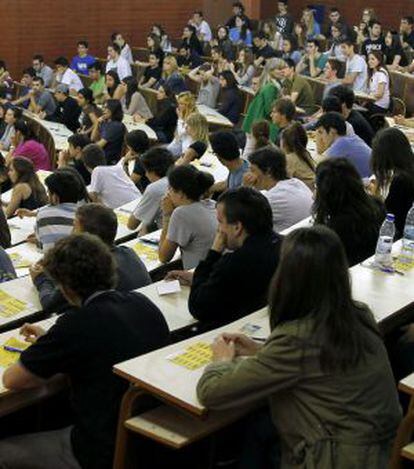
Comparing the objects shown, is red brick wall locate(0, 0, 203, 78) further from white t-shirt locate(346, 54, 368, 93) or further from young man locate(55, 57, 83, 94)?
white t-shirt locate(346, 54, 368, 93)

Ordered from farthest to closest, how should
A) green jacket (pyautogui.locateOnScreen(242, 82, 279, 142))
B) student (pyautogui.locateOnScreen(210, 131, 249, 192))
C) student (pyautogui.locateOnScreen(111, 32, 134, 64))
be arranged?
student (pyautogui.locateOnScreen(111, 32, 134, 64)) → green jacket (pyautogui.locateOnScreen(242, 82, 279, 142)) → student (pyautogui.locateOnScreen(210, 131, 249, 192))

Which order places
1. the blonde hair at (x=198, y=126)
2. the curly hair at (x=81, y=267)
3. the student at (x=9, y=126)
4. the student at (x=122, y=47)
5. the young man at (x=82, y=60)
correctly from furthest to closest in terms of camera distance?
the student at (x=122, y=47) → the young man at (x=82, y=60) → the student at (x=9, y=126) → the blonde hair at (x=198, y=126) → the curly hair at (x=81, y=267)

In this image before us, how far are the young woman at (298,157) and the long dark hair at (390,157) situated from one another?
133 cm

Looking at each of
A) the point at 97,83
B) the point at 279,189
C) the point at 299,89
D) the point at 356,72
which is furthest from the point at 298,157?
the point at 97,83

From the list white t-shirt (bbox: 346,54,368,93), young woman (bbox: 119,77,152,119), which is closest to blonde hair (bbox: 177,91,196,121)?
young woman (bbox: 119,77,152,119)

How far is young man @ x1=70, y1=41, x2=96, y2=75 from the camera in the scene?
1413 cm

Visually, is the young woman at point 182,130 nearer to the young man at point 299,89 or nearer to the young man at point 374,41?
the young man at point 299,89

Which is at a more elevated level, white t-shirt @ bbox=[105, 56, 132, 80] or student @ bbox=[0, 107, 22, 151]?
white t-shirt @ bbox=[105, 56, 132, 80]

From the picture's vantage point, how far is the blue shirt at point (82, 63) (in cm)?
1413

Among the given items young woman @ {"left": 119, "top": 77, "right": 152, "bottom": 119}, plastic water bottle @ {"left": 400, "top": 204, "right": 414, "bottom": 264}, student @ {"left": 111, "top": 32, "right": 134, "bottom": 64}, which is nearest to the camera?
plastic water bottle @ {"left": 400, "top": 204, "right": 414, "bottom": 264}

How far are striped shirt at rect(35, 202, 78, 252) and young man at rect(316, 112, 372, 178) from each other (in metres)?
2.27

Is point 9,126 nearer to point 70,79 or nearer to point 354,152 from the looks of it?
point 70,79

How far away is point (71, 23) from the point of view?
50.2 ft

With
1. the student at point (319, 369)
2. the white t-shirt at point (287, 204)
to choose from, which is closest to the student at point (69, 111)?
the white t-shirt at point (287, 204)
